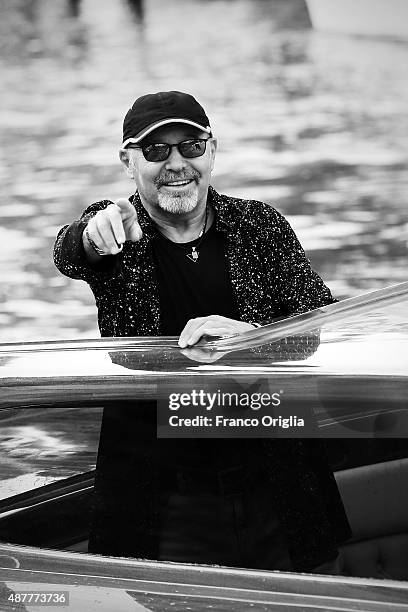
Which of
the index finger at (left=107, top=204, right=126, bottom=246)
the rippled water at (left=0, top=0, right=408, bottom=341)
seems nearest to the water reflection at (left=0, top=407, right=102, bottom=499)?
the index finger at (left=107, top=204, right=126, bottom=246)

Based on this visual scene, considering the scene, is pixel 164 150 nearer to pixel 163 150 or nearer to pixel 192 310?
pixel 163 150

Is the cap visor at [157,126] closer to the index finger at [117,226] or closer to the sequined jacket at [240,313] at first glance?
the sequined jacket at [240,313]

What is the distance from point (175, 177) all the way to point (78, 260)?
0.32 metres

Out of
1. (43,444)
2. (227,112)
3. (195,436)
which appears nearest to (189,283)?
(43,444)

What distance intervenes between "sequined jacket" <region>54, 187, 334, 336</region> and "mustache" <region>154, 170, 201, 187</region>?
89mm

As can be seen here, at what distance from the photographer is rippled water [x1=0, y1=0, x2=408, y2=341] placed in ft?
14.8

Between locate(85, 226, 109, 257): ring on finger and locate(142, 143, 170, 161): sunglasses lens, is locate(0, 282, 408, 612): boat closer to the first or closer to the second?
locate(85, 226, 109, 257): ring on finger

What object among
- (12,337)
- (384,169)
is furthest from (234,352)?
(384,169)

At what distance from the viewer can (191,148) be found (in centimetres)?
210

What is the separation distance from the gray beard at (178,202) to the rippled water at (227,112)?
93.3 inches

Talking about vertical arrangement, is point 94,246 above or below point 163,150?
below

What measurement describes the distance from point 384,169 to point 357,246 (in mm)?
409

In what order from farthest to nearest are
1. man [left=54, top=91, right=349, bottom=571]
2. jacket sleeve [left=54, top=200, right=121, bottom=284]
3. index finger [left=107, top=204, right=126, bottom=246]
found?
1. jacket sleeve [left=54, top=200, right=121, bottom=284]
2. index finger [left=107, top=204, right=126, bottom=246]
3. man [left=54, top=91, right=349, bottom=571]

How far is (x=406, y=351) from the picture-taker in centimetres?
128
